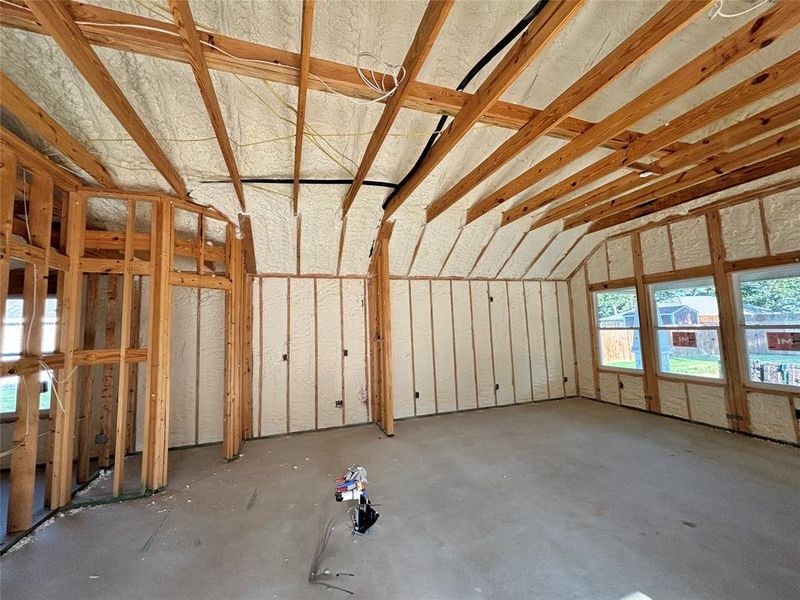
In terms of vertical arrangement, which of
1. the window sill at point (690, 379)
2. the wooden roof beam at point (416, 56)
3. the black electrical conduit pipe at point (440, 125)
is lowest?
the window sill at point (690, 379)

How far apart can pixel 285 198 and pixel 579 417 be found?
568 cm

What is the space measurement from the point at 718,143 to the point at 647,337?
350cm

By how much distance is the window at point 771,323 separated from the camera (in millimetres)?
3777

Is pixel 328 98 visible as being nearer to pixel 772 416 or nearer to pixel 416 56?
pixel 416 56

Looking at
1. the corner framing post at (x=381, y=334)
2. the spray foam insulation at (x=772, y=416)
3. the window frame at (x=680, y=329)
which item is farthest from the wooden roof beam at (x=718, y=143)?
the spray foam insulation at (x=772, y=416)

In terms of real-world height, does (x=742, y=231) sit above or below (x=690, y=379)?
above

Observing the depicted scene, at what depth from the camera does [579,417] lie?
17.0 ft

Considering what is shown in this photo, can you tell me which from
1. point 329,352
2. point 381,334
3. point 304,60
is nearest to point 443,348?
point 381,334

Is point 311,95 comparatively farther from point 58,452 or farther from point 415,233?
point 58,452

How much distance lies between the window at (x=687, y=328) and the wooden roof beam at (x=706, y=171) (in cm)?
168

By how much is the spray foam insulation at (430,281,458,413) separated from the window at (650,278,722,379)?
347 centimetres

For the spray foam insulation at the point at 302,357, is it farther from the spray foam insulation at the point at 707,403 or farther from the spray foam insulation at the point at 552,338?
the spray foam insulation at the point at 707,403

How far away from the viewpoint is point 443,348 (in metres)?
5.71

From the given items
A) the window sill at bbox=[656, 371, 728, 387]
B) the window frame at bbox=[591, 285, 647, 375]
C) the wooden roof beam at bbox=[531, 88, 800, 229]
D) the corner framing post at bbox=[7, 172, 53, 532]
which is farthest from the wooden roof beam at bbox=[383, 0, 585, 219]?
the window sill at bbox=[656, 371, 728, 387]
